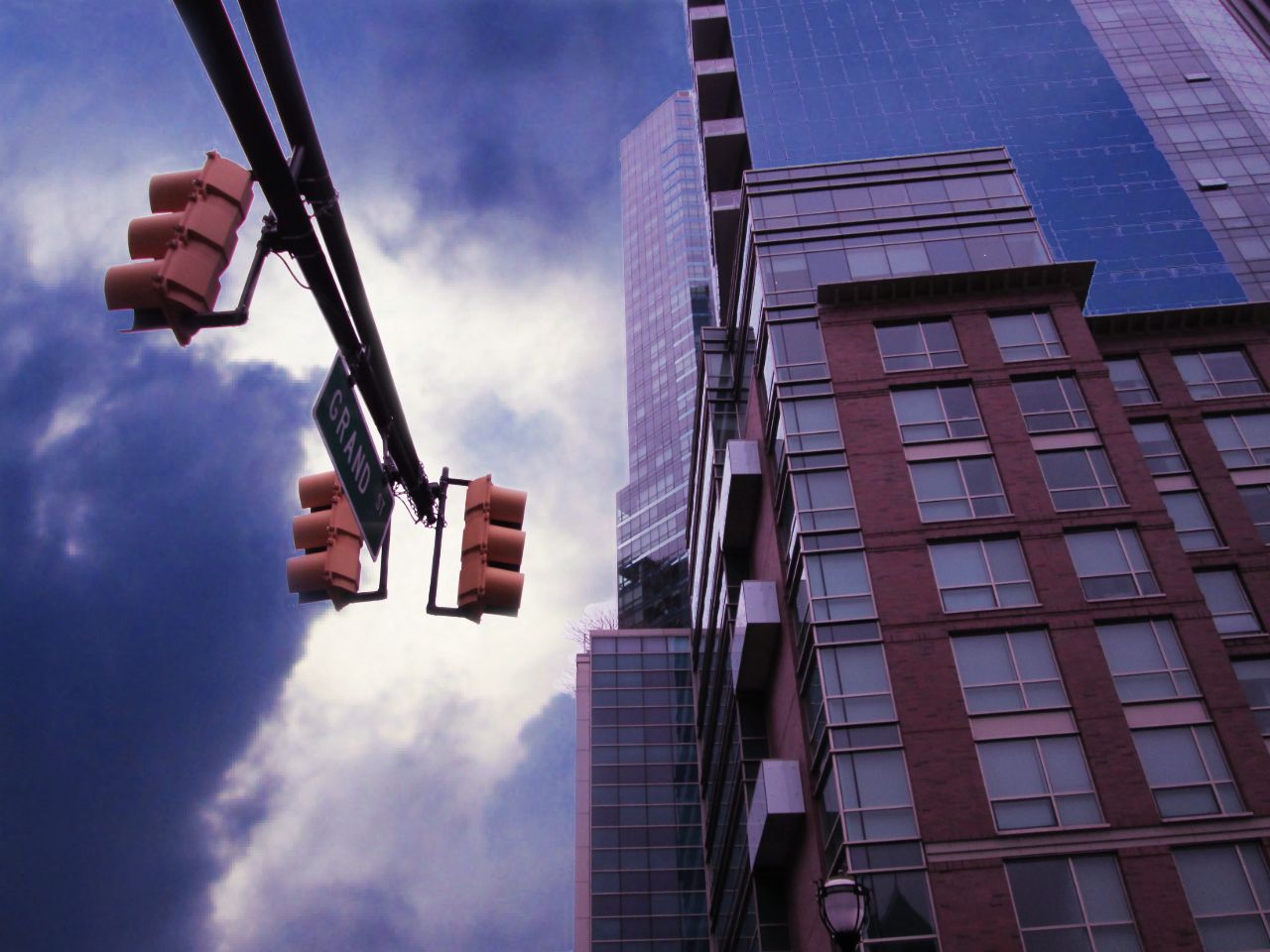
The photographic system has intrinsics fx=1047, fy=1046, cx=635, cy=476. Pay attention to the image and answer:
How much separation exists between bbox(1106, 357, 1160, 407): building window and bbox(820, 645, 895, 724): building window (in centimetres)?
1644

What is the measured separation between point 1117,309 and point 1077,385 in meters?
8.22

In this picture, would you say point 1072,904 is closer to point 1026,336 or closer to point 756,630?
point 756,630

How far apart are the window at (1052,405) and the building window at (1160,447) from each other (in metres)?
4.05

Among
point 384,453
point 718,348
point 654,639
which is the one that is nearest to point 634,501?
point 654,639

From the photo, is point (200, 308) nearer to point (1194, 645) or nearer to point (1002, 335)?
point (1194, 645)

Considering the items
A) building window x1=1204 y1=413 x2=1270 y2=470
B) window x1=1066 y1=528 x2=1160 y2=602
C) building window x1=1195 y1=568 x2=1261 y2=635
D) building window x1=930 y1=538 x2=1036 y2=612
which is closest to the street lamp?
building window x1=930 y1=538 x2=1036 y2=612

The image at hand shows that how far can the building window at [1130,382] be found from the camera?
38.3 m

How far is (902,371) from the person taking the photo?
3481 centimetres

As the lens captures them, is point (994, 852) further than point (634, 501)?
No

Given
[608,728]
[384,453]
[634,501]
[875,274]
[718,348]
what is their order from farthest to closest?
1. [634,501]
2. [608,728]
3. [718,348]
4. [875,274]
5. [384,453]

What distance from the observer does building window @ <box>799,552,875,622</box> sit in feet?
98.1

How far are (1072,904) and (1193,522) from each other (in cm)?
1601

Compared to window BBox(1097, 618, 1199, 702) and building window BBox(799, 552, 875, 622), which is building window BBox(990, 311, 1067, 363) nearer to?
building window BBox(799, 552, 875, 622)

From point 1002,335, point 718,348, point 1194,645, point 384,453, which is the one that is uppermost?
point 718,348
